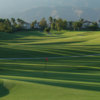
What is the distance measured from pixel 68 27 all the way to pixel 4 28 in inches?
1797

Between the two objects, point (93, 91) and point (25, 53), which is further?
point (25, 53)

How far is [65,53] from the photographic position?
1208 inches

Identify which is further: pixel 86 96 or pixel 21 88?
pixel 21 88

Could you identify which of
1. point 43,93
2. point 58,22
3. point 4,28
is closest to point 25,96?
point 43,93

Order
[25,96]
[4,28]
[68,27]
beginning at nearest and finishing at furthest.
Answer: [25,96], [4,28], [68,27]

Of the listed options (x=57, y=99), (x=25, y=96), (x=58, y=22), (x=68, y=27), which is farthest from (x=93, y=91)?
(x=68, y=27)

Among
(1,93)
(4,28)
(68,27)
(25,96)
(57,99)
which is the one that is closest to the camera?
(57,99)

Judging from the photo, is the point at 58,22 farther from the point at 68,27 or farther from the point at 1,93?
the point at 1,93

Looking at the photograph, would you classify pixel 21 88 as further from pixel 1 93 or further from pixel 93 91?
pixel 93 91

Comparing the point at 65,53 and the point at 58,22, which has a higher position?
the point at 58,22

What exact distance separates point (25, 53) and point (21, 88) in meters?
22.4

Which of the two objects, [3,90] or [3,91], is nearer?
[3,91]

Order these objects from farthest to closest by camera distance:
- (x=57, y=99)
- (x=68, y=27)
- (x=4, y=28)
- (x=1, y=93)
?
(x=68, y=27), (x=4, y=28), (x=1, y=93), (x=57, y=99)

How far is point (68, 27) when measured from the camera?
128 m
